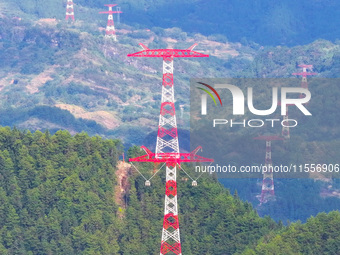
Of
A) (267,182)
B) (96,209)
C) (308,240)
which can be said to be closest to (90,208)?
(96,209)

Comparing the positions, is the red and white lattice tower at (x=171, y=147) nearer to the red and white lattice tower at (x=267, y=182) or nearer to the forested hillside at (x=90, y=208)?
the forested hillside at (x=90, y=208)

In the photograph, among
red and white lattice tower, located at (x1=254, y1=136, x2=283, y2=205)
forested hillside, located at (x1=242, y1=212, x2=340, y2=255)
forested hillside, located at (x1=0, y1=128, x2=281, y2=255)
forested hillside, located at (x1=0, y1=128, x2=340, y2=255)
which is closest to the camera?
forested hillside, located at (x1=242, y1=212, x2=340, y2=255)

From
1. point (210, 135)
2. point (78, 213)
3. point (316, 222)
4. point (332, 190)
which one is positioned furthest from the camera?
point (332, 190)

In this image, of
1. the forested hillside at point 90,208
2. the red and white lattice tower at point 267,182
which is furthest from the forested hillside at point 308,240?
the red and white lattice tower at point 267,182

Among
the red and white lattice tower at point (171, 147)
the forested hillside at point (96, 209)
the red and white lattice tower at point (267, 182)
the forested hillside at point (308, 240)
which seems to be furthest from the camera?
the red and white lattice tower at point (267, 182)

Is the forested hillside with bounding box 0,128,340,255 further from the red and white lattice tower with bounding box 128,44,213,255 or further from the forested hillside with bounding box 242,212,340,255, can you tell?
the red and white lattice tower with bounding box 128,44,213,255

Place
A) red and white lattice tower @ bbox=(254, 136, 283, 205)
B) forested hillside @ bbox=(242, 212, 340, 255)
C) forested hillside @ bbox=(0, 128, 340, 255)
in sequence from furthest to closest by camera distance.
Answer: red and white lattice tower @ bbox=(254, 136, 283, 205) → forested hillside @ bbox=(0, 128, 340, 255) → forested hillside @ bbox=(242, 212, 340, 255)

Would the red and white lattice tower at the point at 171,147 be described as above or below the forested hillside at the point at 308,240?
above

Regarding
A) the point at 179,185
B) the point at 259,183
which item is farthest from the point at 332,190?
the point at 179,185

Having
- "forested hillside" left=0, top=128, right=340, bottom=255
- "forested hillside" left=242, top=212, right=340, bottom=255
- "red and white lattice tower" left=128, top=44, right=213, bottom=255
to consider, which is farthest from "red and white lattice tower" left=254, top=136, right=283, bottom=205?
"red and white lattice tower" left=128, top=44, right=213, bottom=255

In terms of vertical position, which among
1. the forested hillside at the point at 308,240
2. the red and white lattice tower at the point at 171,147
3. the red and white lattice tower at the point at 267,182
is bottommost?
the forested hillside at the point at 308,240

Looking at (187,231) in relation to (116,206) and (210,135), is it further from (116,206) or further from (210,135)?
(210,135)
